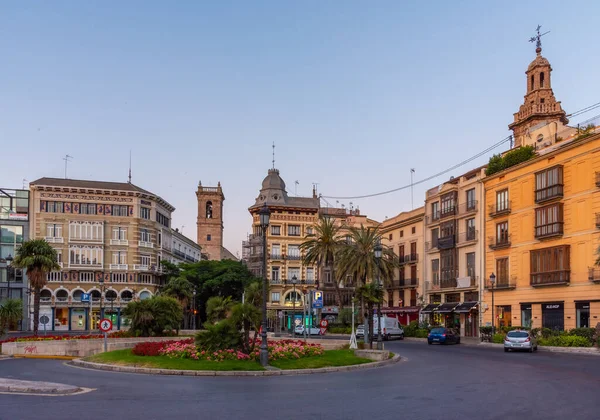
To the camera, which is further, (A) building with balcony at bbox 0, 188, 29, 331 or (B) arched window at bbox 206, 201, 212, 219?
(B) arched window at bbox 206, 201, 212, 219

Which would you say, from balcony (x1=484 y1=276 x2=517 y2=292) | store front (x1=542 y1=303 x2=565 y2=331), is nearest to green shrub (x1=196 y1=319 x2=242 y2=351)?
store front (x1=542 y1=303 x2=565 y2=331)

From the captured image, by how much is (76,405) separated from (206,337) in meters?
11.2

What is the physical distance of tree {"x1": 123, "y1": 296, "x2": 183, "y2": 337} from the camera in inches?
1559

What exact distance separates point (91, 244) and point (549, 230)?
5567cm

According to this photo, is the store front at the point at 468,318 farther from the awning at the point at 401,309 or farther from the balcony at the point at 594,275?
the balcony at the point at 594,275

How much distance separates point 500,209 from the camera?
5625 cm

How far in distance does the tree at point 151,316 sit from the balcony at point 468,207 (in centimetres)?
3092

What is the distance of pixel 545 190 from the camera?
49.8 metres

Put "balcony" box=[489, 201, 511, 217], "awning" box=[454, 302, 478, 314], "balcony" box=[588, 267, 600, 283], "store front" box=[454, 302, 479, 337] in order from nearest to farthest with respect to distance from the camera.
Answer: "balcony" box=[588, 267, 600, 283], "balcony" box=[489, 201, 511, 217], "awning" box=[454, 302, 478, 314], "store front" box=[454, 302, 479, 337]

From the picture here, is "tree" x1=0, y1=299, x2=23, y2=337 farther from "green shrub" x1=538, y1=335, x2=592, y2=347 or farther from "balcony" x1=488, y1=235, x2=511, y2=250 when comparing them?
"balcony" x1=488, y1=235, x2=511, y2=250

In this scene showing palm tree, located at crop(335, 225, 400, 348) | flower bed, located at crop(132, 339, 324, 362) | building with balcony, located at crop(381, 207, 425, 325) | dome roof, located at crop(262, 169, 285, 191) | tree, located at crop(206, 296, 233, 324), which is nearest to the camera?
flower bed, located at crop(132, 339, 324, 362)

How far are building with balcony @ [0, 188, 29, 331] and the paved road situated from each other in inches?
2386

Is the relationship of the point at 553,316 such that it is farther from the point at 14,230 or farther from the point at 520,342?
the point at 14,230

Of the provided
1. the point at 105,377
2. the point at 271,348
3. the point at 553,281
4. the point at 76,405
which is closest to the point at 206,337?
the point at 271,348
